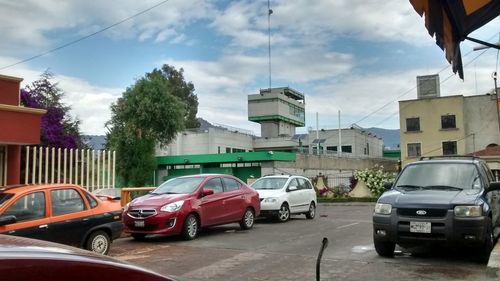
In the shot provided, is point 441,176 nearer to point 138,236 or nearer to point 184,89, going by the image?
point 138,236

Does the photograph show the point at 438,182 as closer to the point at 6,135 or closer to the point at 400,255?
the point at 400,255

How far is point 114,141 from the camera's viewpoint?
3644 centimetres

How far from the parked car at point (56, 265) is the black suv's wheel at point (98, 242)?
8225mm

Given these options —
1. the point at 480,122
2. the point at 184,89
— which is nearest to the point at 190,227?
the point at 480,122

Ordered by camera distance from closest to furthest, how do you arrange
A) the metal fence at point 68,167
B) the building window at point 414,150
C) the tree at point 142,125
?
the metal fence at point 68,167, the tree at point 142,125, the building window at point 414,150

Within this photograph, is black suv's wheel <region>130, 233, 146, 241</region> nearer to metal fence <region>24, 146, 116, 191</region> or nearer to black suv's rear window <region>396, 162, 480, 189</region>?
metal fence <region>24, 146, 116, 191</region>

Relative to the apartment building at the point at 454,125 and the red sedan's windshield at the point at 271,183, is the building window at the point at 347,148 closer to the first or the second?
the apartment building at the point at 454,125

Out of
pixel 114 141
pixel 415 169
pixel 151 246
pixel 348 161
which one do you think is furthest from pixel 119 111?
pixel 415 169

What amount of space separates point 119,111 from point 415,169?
3518cm

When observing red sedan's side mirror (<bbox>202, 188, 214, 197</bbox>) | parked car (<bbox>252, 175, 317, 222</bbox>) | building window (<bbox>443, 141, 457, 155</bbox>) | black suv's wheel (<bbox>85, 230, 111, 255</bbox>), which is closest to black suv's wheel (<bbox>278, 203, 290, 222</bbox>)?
parked car (<bbox>252, 175, 317, 222</bbox>)

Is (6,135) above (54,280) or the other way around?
above

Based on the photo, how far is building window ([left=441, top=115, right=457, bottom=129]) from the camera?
54062mm

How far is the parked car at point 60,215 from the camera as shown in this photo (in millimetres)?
9156

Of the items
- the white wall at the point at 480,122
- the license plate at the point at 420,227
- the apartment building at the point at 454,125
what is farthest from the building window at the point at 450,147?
the license plate at the point at 420,227
